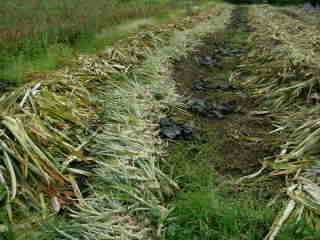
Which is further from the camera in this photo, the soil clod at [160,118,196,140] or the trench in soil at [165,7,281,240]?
the soil clod at [160,118,196,140]

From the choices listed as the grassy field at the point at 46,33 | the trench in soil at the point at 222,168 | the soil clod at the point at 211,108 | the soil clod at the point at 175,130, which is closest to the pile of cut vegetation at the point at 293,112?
the trench in soil at the point at 222,168

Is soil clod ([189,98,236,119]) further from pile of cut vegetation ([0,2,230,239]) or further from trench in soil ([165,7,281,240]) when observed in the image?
pile of cut vegetation ([0,2,230,239])

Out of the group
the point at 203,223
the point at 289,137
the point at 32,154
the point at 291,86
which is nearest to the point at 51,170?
the point at 32,154

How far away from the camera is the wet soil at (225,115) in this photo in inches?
145

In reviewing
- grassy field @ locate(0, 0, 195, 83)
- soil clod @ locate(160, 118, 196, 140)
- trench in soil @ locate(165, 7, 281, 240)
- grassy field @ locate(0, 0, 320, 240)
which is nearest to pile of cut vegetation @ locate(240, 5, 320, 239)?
grassy field @ locate(0, 0, 320, 240)

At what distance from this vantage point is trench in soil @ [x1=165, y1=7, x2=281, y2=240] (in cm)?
263

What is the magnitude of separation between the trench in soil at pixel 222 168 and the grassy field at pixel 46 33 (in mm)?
2129

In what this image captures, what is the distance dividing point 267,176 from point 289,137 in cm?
86

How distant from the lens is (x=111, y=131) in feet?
12.8

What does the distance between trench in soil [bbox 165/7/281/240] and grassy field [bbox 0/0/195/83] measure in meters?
2.13

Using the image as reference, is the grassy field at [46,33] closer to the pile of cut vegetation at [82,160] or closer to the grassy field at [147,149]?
the grassy field at [147,149]

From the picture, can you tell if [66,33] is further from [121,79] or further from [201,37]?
[201,37]

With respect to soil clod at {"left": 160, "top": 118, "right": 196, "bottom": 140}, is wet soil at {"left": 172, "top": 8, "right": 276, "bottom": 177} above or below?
below

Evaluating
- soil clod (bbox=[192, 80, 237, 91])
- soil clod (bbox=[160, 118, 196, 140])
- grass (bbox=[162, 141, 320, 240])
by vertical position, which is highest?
grass (bbox=[162, 141, 320, 240])
